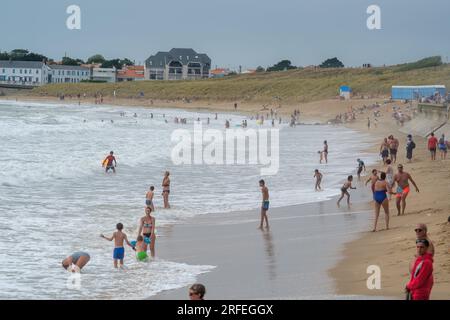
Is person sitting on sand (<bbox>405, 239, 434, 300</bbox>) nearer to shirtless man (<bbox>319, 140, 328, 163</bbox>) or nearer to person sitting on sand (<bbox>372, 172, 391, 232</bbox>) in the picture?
person sitting on sand (<bbox>372, 172, 391, 232</bbox>)

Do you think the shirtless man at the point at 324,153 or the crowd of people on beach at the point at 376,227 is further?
the shirtless man at the point at 324,153

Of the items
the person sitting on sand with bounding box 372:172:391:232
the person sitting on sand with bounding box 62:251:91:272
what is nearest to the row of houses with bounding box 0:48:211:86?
the person sitting on sand with bounding box 372:172:391:232

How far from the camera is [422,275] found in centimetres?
761

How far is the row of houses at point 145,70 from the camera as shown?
566 ft

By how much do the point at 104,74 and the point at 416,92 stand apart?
5064 inches

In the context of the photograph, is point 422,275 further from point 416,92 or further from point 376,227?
point 416,92

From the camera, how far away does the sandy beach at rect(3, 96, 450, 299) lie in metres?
10.9

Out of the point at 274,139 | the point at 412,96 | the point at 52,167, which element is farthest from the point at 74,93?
the point at 52,167

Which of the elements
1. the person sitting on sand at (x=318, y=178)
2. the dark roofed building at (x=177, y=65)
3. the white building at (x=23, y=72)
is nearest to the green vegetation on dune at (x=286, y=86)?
the dark roofed building at (x=177, y=65)

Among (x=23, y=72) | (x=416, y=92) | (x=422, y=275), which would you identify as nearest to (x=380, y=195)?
(x=422, y=275)

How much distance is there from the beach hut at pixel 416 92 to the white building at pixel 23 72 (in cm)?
11441

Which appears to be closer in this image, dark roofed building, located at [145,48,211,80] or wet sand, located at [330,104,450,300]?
wet sand, located at [330,104,450,300]

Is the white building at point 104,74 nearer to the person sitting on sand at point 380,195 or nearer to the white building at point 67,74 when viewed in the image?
the white building at point 67,74
